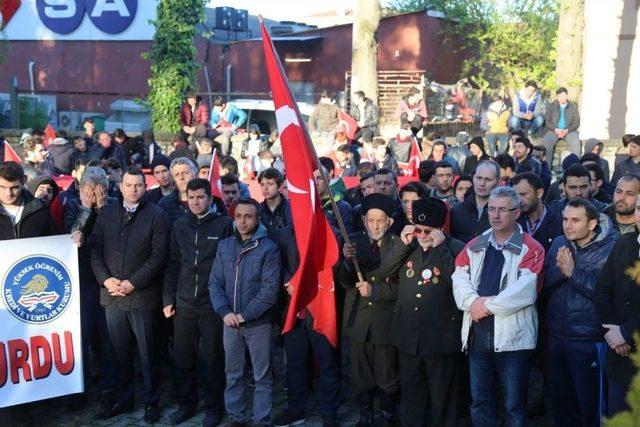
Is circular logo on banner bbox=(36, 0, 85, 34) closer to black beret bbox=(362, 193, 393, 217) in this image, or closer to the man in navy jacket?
the man in navy jacket

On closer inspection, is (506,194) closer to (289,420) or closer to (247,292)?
(247,292)

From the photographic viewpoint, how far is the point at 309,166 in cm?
699

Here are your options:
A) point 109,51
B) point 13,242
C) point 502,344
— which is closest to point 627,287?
point 502,344

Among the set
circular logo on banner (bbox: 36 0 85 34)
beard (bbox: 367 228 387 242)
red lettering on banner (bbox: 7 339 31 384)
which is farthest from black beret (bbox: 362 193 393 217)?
circular logo on banner (bbox: 36 0 85 34)

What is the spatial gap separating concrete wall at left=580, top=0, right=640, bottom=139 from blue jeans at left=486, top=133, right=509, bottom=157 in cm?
347

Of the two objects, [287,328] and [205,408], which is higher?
[287,328]

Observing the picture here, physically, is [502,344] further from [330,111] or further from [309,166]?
[330,111]

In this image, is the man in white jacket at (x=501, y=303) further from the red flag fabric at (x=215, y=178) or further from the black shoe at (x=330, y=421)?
the red flag fabric at (x=215, y=178)

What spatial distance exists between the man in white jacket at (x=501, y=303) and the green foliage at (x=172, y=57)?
16.7 metres

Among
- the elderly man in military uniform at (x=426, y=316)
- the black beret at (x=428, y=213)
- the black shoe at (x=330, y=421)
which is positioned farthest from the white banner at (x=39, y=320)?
the black beret at (x=428, y=213)

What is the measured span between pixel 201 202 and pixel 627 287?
3.45 meters

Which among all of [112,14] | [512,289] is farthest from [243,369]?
[112,14]

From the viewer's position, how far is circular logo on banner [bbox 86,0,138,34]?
35.9 metres

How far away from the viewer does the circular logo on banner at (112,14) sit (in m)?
35.9
